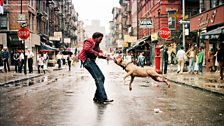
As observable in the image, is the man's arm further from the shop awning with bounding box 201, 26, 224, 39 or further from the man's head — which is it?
the shop awning with bounding box 201, 26, 224, 39

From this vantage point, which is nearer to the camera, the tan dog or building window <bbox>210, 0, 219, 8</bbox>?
the tan dog

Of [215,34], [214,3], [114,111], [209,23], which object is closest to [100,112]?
[114,111]

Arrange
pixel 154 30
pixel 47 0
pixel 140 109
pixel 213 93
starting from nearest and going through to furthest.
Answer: pixel 140 109
pixel 213 93
pixel 154 30
pixel 47 0

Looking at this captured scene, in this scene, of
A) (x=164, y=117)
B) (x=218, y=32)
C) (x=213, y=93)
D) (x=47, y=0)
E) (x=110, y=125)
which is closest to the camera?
(x=110, y=125)

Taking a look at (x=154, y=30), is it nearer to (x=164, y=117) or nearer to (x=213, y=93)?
(x=213, y=93)

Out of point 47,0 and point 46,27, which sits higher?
point 47,0

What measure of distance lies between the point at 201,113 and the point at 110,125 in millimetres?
2508

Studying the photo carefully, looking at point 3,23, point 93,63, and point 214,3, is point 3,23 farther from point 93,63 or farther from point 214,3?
point 93,63

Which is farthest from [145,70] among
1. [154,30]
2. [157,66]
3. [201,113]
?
[154,30]

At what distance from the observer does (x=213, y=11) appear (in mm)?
31109

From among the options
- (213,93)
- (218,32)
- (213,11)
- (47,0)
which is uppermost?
(47,0)

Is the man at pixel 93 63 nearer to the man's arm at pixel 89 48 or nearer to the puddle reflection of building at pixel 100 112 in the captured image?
the man's arm at pixel 89 48

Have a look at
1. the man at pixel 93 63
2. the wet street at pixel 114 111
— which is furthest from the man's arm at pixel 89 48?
the wet street at pixel 114 111

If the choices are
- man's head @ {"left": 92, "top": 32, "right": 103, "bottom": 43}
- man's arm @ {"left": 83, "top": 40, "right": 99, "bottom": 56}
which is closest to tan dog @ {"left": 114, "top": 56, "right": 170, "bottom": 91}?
man's head @ {"left": 92, "top": 32, "right": 103, "bottom": 43}
